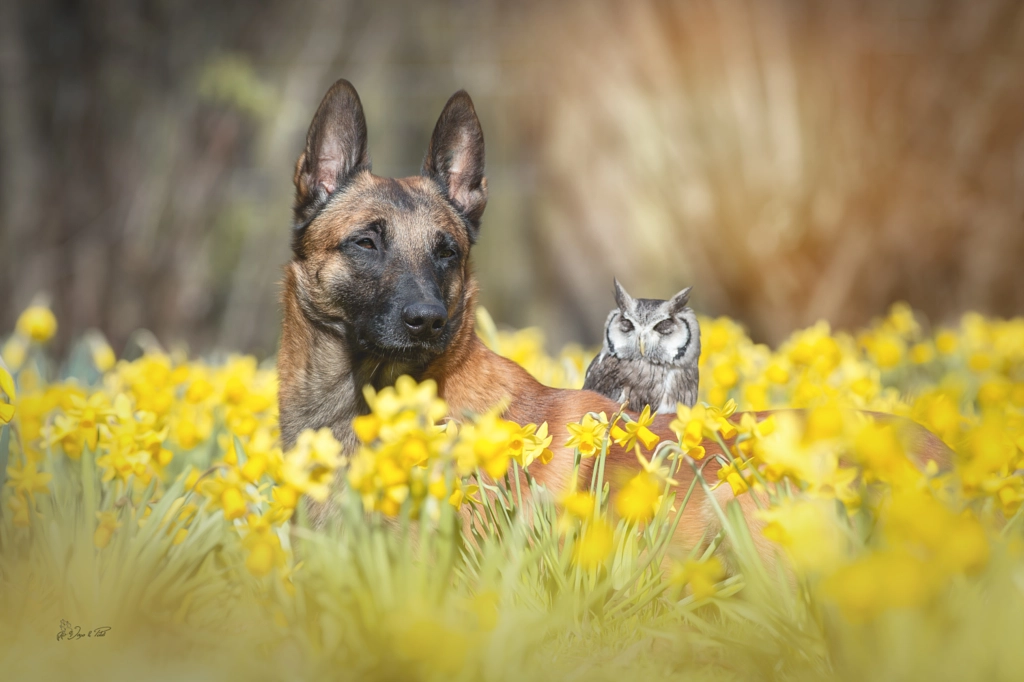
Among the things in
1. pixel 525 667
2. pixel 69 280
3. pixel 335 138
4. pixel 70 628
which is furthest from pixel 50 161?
pixel 525 667

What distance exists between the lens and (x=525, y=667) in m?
1.63

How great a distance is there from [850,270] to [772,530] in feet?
17.8

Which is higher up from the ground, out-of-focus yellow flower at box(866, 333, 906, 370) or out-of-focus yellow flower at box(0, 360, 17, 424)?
out-of-focus yellow flower at box(0, 360, 17, 424)

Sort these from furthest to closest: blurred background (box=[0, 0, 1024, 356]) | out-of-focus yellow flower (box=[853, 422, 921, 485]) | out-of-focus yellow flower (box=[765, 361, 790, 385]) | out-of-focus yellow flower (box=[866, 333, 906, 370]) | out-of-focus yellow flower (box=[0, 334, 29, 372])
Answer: blurred background (box=[0, 0, 1024, 356]) → out-of-focus yellow flower (box=[0, 334, 29, 372]) → out-of-focus yellow flower (box=[866, 333, 906, 370]) → out-of-focus yellow flower (box=[765, 361, 790, 385]) → out-of-focus yellow flower (box=[853, 422, 921, 485])

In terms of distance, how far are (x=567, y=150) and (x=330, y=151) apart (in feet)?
15.8

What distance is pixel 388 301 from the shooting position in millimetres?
Answer: 2637

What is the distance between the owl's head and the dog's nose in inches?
38.2

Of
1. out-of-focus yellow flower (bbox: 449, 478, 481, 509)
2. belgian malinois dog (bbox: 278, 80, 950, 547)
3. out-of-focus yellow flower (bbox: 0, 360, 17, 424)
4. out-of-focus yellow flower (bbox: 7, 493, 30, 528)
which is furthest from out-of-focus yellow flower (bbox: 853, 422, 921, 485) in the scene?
out-of-focus yellow flower (bbox: 7, 493, 30, 528)

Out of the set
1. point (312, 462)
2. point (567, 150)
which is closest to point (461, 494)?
point (312, 462)

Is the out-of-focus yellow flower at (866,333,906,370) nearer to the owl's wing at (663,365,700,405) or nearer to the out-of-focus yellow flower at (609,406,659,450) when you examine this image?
the owl's wing at (663,365,700,405)

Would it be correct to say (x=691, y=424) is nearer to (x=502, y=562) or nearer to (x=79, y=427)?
(x=502, y=562)
